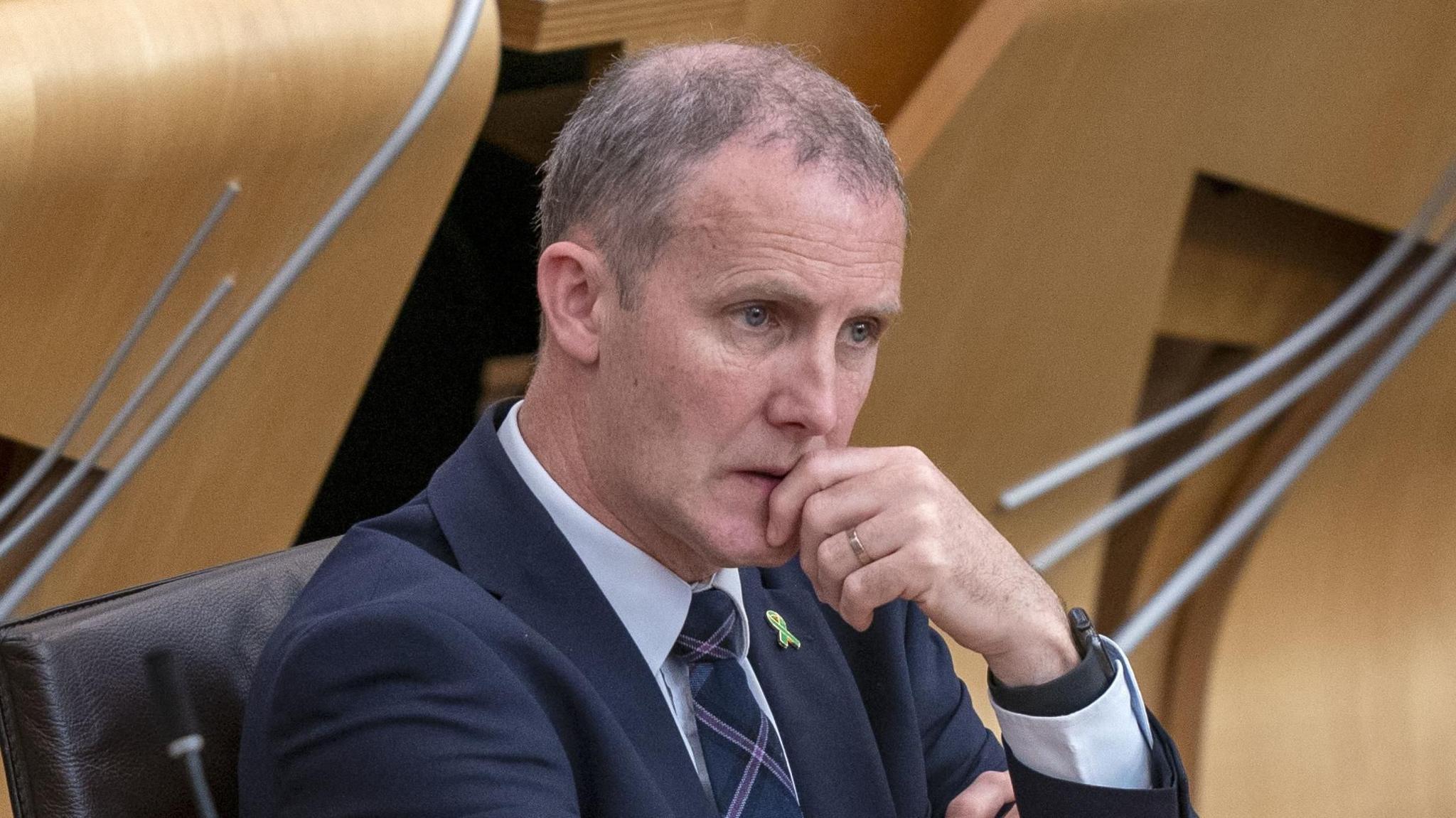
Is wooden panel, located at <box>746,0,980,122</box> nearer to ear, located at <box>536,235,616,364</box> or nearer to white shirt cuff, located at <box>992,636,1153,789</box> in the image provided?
ear, located at <box>536,235,616,364</box>

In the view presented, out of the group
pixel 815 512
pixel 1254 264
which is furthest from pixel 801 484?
pixel 1254 264

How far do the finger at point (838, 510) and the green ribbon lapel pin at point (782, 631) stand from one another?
123 mm

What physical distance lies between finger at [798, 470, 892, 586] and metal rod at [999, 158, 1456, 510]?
5.46 ft

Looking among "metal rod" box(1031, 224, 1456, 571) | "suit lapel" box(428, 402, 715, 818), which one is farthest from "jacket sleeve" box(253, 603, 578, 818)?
"metal rod" box(1031, 224, 1456, 571)

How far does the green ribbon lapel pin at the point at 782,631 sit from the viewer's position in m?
1.48

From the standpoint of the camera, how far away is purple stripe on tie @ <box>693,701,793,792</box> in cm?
137

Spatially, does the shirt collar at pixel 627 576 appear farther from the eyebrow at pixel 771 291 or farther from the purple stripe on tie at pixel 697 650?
the eyebrow at pixel 771 291

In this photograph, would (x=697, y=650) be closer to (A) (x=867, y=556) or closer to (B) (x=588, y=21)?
(A) (x=867, y=556)

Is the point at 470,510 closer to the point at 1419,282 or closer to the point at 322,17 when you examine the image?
Result: the point at 322,17

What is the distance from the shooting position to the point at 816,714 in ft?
4.76

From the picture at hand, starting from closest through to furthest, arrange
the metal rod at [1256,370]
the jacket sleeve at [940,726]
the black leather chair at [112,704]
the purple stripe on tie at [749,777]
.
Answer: the black leather chair at [112,704]
the purple stripe on tie at [749,777]
the jacket sleeve at [940,726]
the metal rod at [1256,370]

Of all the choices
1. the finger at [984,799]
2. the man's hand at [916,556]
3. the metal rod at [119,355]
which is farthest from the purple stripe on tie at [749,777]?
the metal rod at [119,355]

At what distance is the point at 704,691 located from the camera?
1382mm

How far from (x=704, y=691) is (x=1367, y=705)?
8.31 feet
